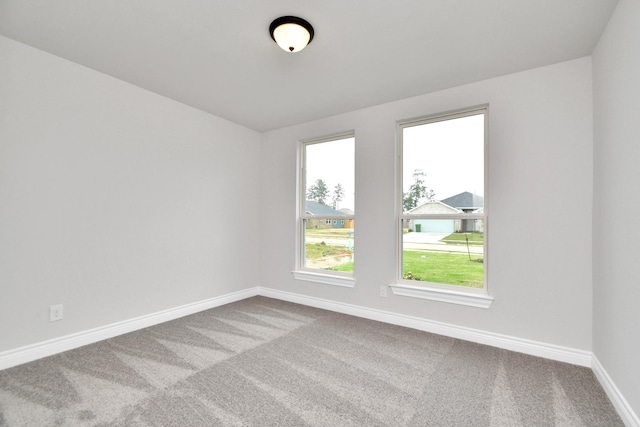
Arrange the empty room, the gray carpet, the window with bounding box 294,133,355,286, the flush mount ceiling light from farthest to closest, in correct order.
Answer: the window with bounding box 294,133,355,286 < the flush mount ceiling light < the empty room < the gray carpet

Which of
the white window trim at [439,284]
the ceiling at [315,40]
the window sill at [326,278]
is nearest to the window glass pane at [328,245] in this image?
the window sill at [326,278]

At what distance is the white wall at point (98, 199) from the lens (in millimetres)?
2270

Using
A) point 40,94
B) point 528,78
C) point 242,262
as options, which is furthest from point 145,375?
point 528,78

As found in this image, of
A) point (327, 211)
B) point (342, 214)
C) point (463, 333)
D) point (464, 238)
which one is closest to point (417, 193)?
point (464, 238)

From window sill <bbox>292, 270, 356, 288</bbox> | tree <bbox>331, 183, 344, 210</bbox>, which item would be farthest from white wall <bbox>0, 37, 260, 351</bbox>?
tree <bbox>331, 183, 344, 210</bbox>

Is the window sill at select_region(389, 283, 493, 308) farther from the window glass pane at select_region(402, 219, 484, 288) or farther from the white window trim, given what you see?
the window glass pane at select_region(402, 219, 484, 288)

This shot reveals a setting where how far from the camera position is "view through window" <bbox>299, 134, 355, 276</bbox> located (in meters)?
3.77

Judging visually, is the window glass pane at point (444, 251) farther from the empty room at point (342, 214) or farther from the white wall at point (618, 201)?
the white wall at point (618, 201)

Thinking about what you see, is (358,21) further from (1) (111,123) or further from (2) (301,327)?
(2) (301,327)

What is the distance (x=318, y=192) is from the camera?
161 inches

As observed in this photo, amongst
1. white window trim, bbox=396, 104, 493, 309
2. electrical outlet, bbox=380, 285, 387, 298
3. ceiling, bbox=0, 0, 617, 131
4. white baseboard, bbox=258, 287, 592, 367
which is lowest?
white baseboard, bbox=258, 287, 592, 367

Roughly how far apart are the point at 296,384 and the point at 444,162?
8.48 ft

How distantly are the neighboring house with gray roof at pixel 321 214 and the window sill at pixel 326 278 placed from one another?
0.67 meters

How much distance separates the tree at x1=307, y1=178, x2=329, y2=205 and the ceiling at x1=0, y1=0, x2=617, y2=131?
4.31 ft
